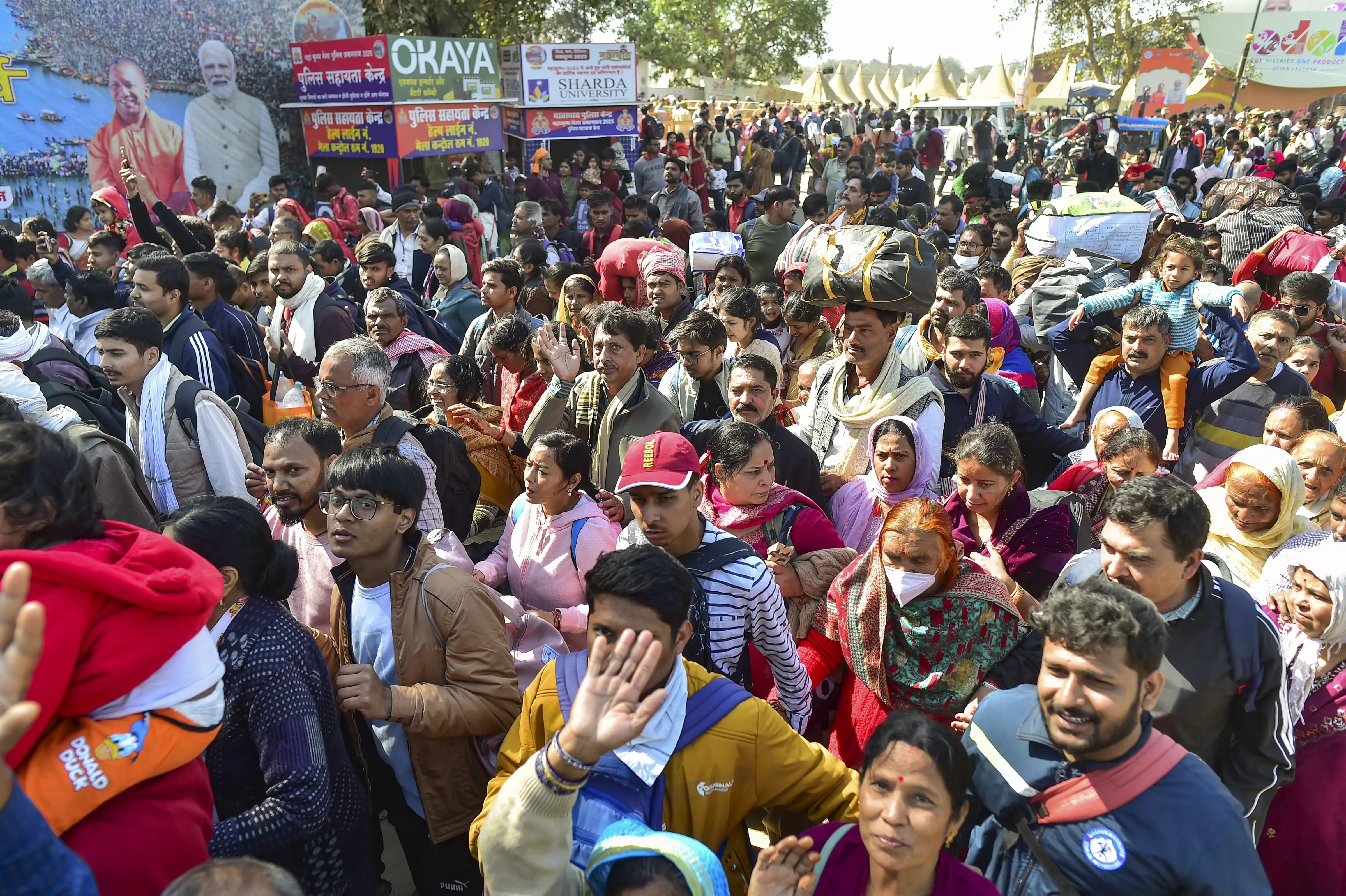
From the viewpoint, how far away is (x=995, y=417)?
3889 millimetres

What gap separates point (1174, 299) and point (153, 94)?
45.5ft

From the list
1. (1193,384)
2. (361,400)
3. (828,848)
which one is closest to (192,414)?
(361,400)

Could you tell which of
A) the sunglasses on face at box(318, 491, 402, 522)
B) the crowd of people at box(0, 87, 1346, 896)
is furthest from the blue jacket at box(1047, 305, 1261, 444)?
the sunglasses on face at box(318, 491, 402, 522)

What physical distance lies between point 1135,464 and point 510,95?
1442 centimetres

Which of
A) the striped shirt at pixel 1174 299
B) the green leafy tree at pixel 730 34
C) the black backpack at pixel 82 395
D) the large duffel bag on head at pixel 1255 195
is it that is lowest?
the black backpack at pixel 82 395

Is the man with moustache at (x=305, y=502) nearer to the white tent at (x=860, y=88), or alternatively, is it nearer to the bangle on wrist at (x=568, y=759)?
the bangle on wrist at (x=568, y=759)

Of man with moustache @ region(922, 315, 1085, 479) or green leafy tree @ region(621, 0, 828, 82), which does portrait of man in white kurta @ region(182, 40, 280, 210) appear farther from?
green leafy tree @ region(621, 0, 828, 82)

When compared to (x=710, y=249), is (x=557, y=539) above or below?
below

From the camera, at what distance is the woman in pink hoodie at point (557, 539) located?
302 centimetres

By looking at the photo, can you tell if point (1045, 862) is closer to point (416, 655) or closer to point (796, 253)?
point (416, 655)

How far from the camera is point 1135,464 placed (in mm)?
3256

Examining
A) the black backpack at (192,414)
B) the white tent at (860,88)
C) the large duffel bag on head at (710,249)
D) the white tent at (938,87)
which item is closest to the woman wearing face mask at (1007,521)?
the black backpack at (192,414)

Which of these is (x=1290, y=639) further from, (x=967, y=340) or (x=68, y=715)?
(x=68, y=715)

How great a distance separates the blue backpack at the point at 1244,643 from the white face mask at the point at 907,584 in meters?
0.40
